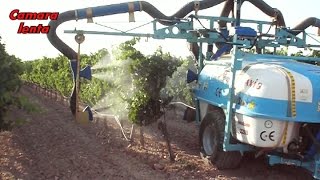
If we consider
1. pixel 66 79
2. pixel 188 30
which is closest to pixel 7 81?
pixel 188 30

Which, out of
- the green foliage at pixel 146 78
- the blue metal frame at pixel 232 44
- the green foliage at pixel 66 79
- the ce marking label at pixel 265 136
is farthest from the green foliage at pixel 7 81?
the ce marking label at pixel 265 136

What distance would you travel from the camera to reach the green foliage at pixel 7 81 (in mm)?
5582

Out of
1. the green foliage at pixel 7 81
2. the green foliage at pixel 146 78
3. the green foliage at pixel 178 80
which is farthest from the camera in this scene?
the green foliage at pixel 178 80

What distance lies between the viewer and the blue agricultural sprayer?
18.1ft

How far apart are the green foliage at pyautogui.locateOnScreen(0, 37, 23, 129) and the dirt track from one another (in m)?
0.43

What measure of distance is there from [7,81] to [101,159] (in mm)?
2129

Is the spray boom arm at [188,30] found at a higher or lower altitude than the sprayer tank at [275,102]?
higher

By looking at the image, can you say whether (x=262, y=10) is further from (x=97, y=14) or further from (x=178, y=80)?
(x=97, y=14)

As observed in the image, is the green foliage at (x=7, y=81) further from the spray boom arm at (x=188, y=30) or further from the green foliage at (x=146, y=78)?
the green foliage at (x=146, y=78)

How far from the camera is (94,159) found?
23.1 ft

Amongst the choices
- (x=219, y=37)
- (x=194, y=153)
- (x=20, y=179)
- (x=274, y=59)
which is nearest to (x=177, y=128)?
(x=194, y=153)

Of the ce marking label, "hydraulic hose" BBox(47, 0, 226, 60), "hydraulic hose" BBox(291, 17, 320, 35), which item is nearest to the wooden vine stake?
"hydraulic hose" BBox(47, 0, 226, 60)

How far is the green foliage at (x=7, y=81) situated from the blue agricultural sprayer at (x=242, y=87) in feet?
3.21

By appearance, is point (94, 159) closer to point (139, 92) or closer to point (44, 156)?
point (44, 156)
